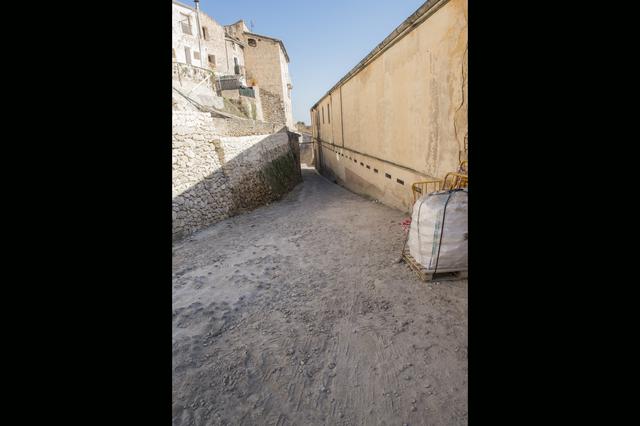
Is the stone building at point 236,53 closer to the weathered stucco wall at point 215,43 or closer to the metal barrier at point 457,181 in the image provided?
the weathered stucco wall at point 215,43

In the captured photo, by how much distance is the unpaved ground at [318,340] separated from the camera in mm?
2256

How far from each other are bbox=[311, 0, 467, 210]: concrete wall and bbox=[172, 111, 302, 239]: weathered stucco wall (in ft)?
13.2

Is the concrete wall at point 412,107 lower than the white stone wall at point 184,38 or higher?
lower

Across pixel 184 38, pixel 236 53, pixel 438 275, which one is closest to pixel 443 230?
pixel 438 275

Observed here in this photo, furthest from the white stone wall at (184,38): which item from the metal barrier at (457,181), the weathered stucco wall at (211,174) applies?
the metal barrier at (457,181)

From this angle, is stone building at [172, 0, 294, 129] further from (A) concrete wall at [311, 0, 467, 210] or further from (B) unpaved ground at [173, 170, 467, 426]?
(B) unpaved ground at [173, 170, 467, 426]

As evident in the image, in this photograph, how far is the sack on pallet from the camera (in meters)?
3.61

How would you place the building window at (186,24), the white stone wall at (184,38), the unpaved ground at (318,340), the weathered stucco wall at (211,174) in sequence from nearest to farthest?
the unpaved ground at (318,340) → the weathered stucco wall at (211,174) → the white stone wall at (184,38) → the building window at (186,24)

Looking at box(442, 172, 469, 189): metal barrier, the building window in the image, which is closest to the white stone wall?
the building window

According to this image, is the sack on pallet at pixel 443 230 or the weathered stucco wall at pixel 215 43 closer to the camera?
the sack on pallet at pixel 443 230

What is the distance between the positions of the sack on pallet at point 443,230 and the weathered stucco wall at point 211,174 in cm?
603
